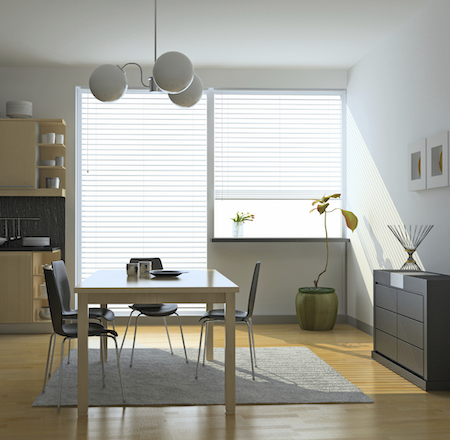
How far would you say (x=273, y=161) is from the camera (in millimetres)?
6297

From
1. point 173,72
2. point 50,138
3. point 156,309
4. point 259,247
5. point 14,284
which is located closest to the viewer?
point 173,72

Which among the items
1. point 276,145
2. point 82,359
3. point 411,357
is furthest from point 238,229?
point 82,359

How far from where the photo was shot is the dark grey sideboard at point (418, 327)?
11.4 feet

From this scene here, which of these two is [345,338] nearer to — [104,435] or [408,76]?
[408,76]

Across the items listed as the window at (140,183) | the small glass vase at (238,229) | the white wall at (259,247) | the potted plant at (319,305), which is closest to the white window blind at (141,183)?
the window at (140,183)

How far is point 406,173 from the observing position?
465 cm

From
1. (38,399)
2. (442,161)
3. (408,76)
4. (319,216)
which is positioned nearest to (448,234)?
(442,161)

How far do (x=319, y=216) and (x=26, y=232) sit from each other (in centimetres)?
367

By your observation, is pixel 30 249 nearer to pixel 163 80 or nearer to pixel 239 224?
pixel 239 224

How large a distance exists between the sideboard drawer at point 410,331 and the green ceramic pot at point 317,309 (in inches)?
68.4

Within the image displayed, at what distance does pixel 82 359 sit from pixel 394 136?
3604 millimetres

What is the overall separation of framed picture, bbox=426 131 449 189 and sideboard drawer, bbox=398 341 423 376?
4.33ft

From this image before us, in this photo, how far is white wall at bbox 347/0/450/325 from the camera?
13.4 feet

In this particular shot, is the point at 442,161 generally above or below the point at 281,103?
below
